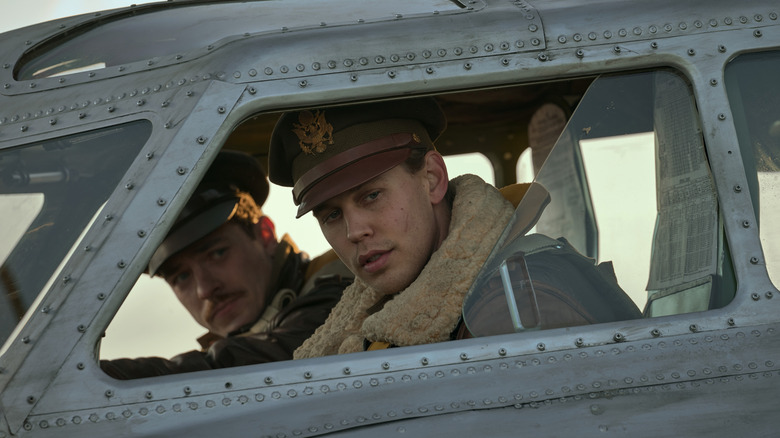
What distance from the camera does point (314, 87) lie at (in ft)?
7.48

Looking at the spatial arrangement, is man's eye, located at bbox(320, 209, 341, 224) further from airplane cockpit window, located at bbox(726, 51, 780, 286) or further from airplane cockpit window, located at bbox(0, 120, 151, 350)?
airplane cockpit window, located at bbox(726, 51, 780, 286)

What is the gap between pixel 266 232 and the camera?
4855 mm

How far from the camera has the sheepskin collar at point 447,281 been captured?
242cm

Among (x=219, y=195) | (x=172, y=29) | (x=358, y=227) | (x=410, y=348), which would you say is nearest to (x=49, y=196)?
(x=172, y=29)

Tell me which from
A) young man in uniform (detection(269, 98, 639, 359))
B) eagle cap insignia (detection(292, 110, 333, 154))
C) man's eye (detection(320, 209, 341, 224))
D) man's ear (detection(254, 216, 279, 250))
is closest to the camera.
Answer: young man in uniform (detection(269, 98, 639, 359))

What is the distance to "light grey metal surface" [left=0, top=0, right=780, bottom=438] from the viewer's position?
2.03 meters

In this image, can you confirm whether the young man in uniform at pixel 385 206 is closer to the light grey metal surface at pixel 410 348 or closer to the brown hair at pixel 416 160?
the brown hair at pixel 416 160

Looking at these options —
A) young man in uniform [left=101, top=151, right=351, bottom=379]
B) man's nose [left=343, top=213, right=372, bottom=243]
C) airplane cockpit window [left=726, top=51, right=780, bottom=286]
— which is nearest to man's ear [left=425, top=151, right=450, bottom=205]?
man's nose [left=343, top=213, right=372, bottom=243]

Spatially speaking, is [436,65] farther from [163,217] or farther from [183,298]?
[183,298]

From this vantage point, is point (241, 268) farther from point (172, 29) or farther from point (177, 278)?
point (172, 29)

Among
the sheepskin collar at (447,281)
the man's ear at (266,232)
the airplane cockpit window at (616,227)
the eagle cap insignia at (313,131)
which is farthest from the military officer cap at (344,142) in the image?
the man's ear at (266,232)

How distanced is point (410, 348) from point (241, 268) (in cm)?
261

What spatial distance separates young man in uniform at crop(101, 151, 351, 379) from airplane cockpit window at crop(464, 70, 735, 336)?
1729mm

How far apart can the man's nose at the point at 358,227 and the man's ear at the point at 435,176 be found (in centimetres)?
27
